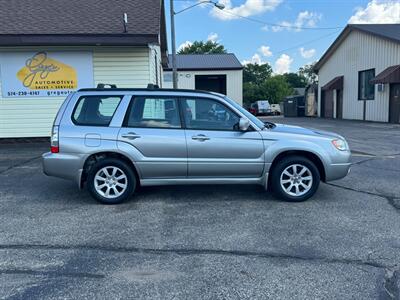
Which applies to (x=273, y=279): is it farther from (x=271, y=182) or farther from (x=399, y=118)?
(x=399, y=118)

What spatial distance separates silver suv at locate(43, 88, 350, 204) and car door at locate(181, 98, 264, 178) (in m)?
0.02

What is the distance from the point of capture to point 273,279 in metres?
3.38

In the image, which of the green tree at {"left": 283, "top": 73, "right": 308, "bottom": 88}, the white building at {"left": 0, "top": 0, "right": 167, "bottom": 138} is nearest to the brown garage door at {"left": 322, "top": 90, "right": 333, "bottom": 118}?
the white building at {"left": 0, "top": 0, "right": 167, "bottom": 138}

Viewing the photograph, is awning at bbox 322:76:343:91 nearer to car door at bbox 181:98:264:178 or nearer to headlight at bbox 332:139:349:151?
headlight at bbox 332:139:349:151

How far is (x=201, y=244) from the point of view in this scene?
4.16 m

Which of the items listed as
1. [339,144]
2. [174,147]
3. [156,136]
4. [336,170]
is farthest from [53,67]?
[336,170]

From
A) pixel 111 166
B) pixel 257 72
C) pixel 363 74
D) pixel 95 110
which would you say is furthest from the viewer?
pixel 257 72

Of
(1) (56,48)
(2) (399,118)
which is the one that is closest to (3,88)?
(1) (56,48)

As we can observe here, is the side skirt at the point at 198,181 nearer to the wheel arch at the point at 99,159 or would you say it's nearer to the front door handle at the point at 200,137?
the wheel arch at the point at 99,159

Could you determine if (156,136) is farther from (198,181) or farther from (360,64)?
(360,64)

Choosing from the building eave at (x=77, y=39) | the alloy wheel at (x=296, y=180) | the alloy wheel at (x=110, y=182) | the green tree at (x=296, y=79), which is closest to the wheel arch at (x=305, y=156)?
the alloy wheel at (x=296, y=180)

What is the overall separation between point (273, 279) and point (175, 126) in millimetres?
2958

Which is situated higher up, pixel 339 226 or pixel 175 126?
pixel 175 126

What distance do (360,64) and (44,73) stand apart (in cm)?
2153
